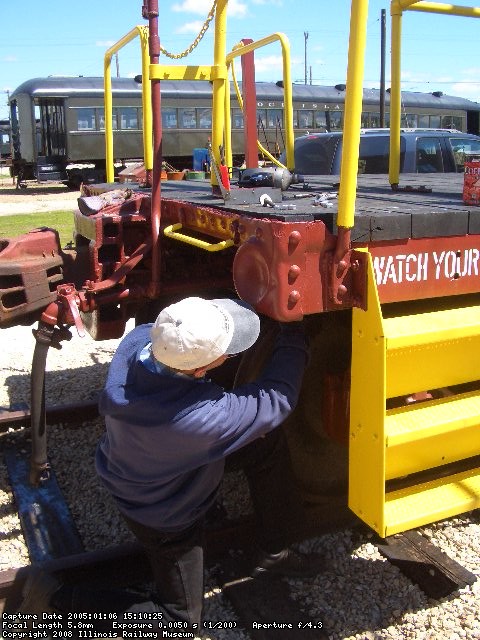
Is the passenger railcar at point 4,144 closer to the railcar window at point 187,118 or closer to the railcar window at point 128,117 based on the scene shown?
the railcar window at point 128,117

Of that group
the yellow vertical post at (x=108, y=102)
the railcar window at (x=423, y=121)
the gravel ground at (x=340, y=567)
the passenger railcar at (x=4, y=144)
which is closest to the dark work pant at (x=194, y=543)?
the gravel ground at (x=340, y=567)

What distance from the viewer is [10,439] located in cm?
433

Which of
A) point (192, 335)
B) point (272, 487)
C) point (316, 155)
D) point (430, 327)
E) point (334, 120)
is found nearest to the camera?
point (192, 335)

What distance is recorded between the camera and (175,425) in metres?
2.13

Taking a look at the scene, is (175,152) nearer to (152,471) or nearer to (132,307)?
(132,307)

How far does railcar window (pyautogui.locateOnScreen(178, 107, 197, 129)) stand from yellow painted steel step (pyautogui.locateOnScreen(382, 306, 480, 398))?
22.8m

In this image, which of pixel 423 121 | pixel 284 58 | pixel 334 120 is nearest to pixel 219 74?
pixel 284 58

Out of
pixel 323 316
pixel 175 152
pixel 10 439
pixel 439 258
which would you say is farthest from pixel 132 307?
pixel 175 152

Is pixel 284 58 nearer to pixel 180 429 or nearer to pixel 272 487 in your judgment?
pixel 272 487

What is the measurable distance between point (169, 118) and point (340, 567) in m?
22.6

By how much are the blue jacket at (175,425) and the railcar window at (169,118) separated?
882 inches

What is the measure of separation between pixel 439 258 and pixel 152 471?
1.35 meters

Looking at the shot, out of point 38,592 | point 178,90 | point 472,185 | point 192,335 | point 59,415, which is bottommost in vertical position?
point 38,592

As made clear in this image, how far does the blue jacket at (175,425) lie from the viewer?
2154mm
